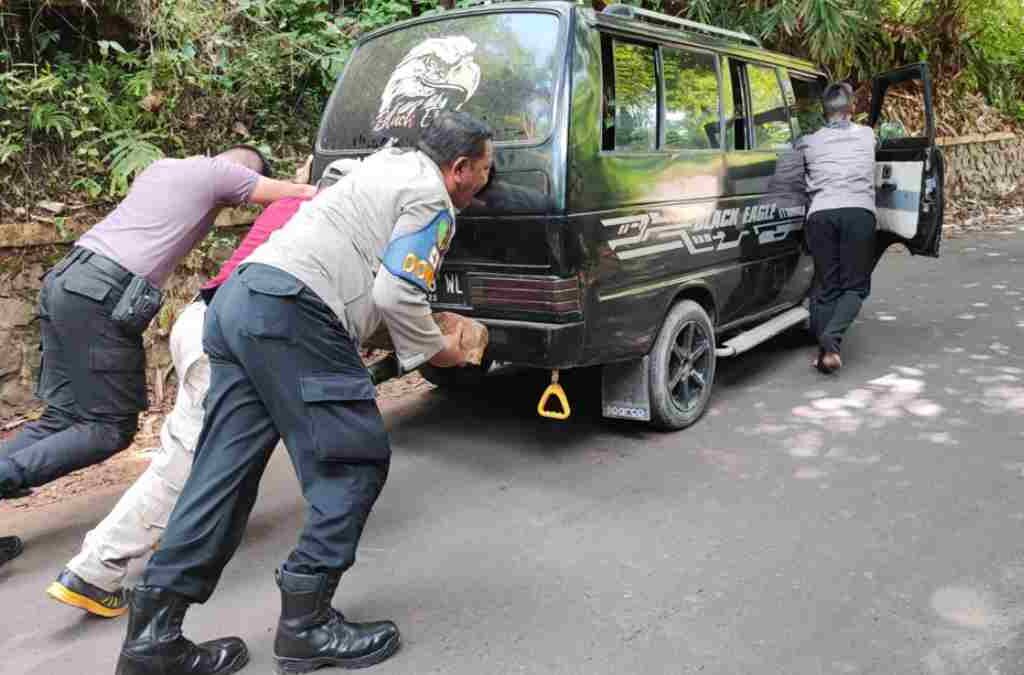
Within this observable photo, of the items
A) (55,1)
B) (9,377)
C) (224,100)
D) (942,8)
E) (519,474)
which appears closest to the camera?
(519,474)

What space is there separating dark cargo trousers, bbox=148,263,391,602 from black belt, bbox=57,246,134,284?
0.88 meters

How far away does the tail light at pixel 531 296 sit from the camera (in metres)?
3.62

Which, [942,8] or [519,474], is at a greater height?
[942,8]

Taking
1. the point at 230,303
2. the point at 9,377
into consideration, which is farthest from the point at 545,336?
the point at 9,377

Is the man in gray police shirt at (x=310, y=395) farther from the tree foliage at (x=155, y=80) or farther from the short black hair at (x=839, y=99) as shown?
the short black hair at (x=839, y=99)

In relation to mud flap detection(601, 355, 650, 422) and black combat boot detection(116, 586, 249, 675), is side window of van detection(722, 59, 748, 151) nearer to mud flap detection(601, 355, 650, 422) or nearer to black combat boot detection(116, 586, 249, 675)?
mud flap detection(601, 355, 650, 422)

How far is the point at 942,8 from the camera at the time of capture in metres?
12.8

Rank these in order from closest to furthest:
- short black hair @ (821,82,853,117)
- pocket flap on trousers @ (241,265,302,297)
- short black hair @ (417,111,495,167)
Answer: pocket flap on trousers @ (241,265,302,297) < short black hair @ (417,111,495,167) < short black hair @ (821,82,853,117)

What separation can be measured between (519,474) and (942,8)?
1236 centimetres

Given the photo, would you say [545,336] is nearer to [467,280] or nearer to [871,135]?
[467,280]

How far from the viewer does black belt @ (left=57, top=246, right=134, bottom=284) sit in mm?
3148

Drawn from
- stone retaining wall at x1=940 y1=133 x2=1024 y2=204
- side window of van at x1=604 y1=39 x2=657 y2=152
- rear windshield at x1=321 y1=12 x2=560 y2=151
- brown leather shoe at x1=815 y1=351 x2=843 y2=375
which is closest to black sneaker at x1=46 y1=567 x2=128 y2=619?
rear windshield at x1=321 y1=12 x2=560 y2=151

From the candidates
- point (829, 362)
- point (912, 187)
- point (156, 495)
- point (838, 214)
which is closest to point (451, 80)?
point (156, 495)

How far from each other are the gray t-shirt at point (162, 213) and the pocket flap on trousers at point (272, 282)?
1.00 m
